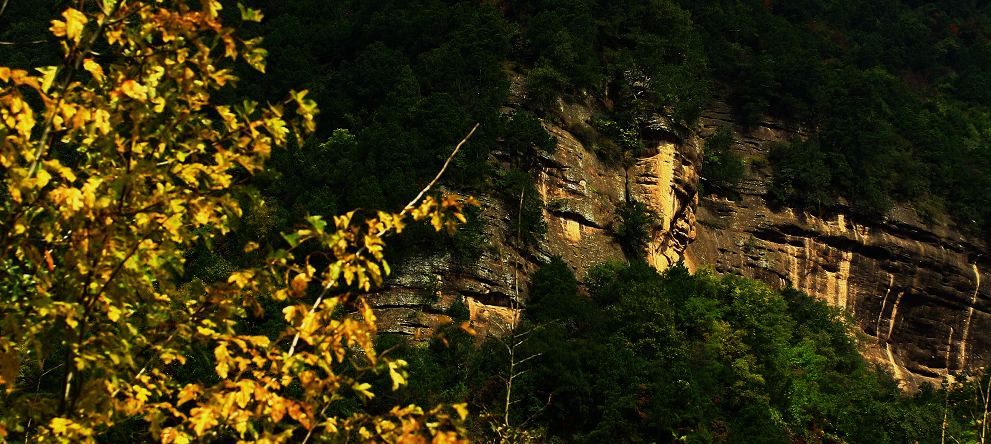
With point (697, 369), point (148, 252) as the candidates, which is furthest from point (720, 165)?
point (148, 252)

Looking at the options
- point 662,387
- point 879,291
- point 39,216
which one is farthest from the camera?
point 879,291

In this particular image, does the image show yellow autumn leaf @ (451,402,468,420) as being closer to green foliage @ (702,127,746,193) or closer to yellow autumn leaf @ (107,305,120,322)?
yellow autumn leaf @ (107,305,120,322)

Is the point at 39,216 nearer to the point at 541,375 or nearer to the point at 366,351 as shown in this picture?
the point at 366,351

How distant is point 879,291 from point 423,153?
2779cm

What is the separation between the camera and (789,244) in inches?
1939

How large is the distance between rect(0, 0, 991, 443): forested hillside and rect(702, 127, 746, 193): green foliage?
14cm

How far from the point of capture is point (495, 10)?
43625 mm

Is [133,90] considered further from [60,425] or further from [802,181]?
[802,181]

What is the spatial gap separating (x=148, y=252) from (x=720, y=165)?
4745 cm

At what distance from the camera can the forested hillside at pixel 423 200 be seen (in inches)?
180

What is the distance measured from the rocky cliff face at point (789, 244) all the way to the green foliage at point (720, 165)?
0.84 meters

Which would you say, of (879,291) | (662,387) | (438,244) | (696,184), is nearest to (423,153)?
(438,244)

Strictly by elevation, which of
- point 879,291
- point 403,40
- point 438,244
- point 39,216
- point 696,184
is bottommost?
point 879,291

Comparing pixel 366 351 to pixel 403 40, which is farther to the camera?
pixel 403 40
